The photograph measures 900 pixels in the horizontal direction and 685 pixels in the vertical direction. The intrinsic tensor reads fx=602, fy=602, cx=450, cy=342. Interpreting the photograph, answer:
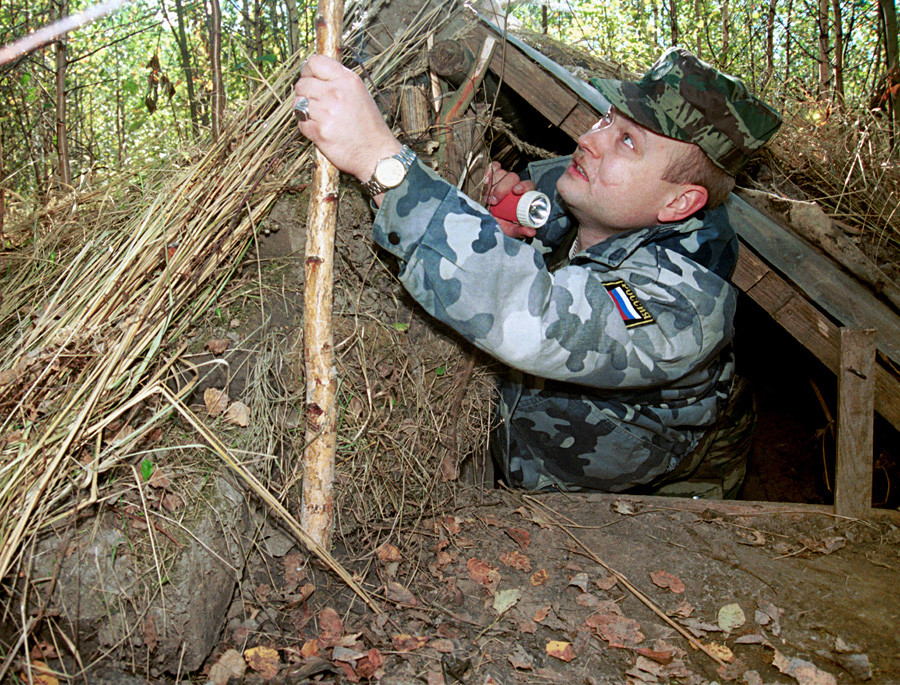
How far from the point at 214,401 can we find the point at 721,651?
1.97m

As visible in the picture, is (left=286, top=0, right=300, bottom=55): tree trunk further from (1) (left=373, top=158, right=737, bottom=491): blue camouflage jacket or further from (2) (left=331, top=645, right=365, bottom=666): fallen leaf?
(2) (left=331, top=645, right=365, bottom=666): fallen leaf

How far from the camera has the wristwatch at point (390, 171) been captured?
203cm

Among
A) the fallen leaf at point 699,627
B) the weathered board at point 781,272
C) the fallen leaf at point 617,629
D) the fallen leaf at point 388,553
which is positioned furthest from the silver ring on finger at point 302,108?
the fallen leaf at point 699,627

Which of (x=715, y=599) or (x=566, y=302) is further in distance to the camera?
(x=715, y=599)

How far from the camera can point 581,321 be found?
212 centimetres

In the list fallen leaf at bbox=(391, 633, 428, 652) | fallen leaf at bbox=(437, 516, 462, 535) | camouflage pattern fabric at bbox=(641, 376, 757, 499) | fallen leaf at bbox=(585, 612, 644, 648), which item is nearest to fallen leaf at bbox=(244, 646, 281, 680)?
fallen leaf at bbox=(391, 633, 428, 652)

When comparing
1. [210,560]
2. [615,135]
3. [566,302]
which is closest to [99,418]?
[210,560]

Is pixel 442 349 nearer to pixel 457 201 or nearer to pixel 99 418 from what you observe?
pixel 457 201

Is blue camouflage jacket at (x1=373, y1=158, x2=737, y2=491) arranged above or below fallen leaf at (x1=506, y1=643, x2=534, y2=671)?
above

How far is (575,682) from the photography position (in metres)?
1.94

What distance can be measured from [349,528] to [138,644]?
2.57ft

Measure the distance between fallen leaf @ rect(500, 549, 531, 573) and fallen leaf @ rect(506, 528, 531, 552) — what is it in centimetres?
5

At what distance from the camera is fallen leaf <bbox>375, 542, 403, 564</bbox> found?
7.65 ft

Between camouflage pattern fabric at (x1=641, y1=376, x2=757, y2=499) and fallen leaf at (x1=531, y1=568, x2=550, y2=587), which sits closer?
fallen leaf at (x1=531, y1=568, x2=550, y2=587)
